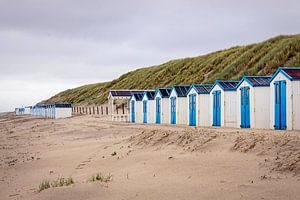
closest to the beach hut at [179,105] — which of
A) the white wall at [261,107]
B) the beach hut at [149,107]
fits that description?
the beach hut at [149,107]

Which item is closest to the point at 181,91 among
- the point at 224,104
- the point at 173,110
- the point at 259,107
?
the point at 173,110

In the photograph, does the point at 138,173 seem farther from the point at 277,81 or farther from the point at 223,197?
the point at 277,81

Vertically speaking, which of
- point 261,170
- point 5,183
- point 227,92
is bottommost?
point 5,183

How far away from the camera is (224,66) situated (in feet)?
222

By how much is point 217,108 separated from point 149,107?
1079 cm

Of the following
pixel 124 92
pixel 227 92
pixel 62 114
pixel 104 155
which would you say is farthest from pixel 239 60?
pixel 104 155

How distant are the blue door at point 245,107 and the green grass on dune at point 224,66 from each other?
25.3 m

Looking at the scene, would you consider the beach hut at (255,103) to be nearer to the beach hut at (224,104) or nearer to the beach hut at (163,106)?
the beach hut at (224,104)

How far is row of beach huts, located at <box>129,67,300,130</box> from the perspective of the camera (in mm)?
19906

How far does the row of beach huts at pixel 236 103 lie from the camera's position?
19906mm

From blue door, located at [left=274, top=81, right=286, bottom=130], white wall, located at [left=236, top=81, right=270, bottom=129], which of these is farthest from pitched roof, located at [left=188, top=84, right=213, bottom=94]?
blue door, located at [left=274, top=81, right=286, bottom=130]

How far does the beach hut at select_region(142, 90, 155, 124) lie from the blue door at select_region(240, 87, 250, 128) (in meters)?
12.9

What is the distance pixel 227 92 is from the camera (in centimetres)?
2553

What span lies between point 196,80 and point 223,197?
204 ft
